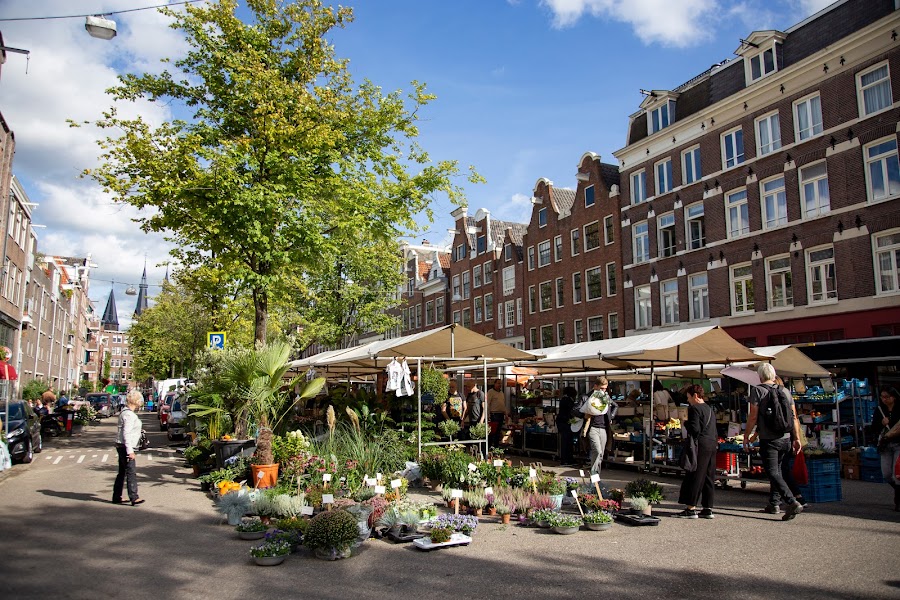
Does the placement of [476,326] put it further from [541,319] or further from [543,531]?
[543,531]

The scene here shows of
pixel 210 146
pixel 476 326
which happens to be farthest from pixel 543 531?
pixel 476 326

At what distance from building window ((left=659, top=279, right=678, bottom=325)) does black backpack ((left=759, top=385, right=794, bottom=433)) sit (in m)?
22.3

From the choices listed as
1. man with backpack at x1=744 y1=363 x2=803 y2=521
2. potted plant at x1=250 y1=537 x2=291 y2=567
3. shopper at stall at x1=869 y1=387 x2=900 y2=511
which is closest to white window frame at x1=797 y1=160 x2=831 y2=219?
shopper at stall at x1=869 y1=387 x2=900 y2=511

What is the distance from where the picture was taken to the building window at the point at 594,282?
35906 millimetres

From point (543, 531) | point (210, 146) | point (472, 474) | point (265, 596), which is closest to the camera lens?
point (265, 596)

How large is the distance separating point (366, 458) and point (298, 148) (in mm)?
8801

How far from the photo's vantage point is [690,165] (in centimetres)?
3019

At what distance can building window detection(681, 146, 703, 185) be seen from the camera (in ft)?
97.5

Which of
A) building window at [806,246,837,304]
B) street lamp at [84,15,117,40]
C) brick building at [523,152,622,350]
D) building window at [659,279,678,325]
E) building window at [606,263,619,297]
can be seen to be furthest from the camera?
brick building at [523,152,622,350]

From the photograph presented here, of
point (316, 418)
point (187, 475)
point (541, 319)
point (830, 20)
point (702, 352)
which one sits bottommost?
point (187, 475)

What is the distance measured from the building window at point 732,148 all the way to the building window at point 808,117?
264cm

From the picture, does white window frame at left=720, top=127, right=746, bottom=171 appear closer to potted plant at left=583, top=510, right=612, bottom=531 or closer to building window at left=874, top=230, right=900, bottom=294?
building window at left=874, top=230, right=900, bottom=294

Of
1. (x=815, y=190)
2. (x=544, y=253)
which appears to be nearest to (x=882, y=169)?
(x=815, y=190)

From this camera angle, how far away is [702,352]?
1316 centimetres
